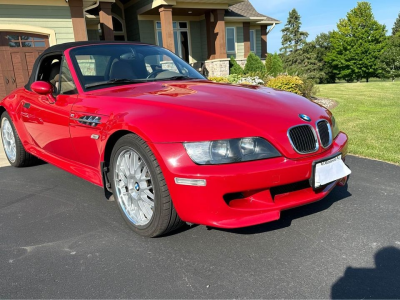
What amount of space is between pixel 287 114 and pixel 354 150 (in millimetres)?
3062

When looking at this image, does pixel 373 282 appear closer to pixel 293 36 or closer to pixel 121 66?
pixel 121 66

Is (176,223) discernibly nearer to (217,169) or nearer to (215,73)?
(217,169)

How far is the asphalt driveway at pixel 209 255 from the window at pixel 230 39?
19.3m

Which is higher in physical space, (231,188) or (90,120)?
(90,120)

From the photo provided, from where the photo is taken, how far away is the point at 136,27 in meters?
18.2

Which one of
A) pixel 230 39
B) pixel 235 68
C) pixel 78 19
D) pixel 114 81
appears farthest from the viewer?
pixel 230 39

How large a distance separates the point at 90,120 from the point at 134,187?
2.38ft

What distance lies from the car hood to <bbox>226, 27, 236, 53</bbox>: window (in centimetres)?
1938

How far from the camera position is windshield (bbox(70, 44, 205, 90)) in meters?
3.36

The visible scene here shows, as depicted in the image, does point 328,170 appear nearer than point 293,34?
Yes

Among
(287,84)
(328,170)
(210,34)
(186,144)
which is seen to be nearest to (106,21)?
(210,34)


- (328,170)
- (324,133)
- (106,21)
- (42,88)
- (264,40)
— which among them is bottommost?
(328,170)

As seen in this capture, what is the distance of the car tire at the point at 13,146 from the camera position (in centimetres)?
470

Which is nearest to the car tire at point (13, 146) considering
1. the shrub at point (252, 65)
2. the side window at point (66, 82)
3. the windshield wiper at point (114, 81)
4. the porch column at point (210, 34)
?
the side window at point (66, 82)
